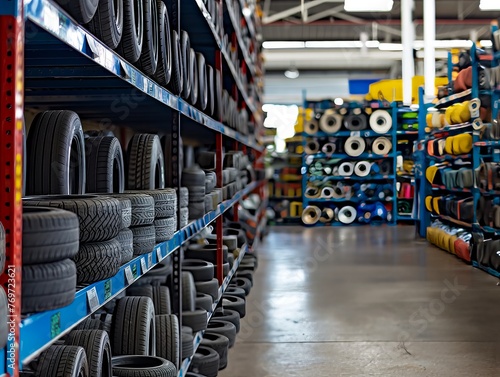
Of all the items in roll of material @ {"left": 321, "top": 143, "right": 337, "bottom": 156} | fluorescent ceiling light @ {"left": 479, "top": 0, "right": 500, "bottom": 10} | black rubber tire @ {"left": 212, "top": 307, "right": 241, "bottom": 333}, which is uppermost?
fluorescent ceiling light @ {"left": 479, "top": 0, "right": 500, "bottom": 10}

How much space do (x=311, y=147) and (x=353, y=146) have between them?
0.91 meters

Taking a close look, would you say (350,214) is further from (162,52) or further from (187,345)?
(162,52)

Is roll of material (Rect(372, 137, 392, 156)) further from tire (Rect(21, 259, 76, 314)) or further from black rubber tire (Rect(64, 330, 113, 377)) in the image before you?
tire (Rect(21, 259, 76, 314))

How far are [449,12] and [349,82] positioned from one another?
18.7 ft

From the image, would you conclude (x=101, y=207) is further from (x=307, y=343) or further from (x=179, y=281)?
(x=307, y=343)

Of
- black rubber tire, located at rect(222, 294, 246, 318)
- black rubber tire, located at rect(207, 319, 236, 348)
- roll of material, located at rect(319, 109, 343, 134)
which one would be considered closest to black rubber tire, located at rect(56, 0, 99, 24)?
black rubber tire, located at rect(207, 319, 236, 348)

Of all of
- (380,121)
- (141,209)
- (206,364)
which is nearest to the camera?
(141,209)

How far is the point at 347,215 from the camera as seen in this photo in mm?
14766

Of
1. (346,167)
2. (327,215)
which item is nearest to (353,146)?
(346,167)

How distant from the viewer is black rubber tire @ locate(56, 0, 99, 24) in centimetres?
165

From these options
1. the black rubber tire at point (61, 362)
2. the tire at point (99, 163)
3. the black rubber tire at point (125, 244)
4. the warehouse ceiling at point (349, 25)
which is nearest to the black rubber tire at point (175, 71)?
the tire at point (99, 163)

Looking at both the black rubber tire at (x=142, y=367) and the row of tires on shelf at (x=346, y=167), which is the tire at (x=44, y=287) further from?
the row of tires on shelf at (x=346, y=167)

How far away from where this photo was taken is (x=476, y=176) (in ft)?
27.9

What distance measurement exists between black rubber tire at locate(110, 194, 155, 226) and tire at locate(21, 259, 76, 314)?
0.96 m
